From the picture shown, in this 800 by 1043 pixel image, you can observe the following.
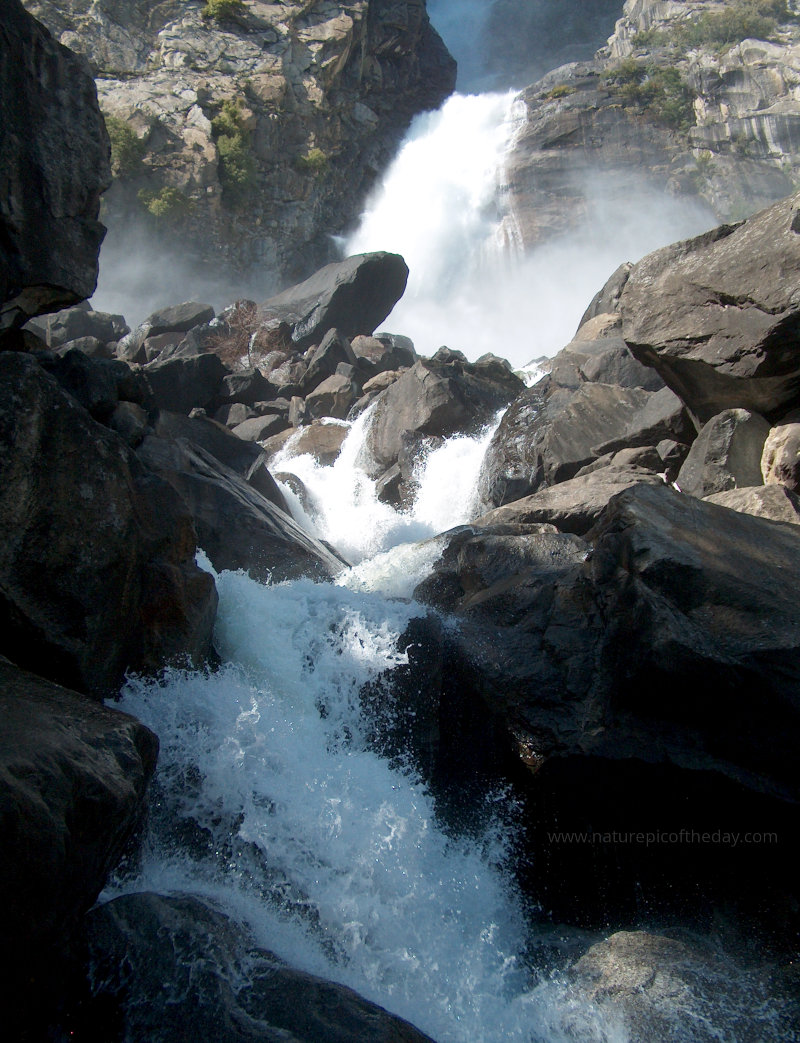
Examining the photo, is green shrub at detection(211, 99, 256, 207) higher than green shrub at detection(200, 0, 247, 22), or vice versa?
green shrub at detection(200, 0, 247, 22)

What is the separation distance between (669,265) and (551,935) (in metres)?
6.67

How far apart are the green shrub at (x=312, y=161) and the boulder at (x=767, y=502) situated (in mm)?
29724

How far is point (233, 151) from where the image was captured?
93.6ft

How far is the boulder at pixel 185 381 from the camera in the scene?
14031 millimetres

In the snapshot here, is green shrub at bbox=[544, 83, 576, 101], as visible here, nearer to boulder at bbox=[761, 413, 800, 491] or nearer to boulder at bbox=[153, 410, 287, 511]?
boulder at bbox=[153, 410, 287, 511]

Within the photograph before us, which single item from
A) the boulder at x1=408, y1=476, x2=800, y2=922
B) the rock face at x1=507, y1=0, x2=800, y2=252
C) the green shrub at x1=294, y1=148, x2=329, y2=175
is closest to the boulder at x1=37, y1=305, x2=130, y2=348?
the green shrub at x1=294, y1=148, x2=329, y2=175

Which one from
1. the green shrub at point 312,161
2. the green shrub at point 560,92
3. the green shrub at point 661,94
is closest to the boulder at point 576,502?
the green shrub at point 312,161

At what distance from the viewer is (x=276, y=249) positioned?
101ft

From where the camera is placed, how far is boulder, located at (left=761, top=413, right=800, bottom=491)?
257 inches

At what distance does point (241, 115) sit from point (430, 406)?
22.3 meters

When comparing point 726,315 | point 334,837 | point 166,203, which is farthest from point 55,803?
point 166,203

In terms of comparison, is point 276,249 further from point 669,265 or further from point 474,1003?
point 474,1003

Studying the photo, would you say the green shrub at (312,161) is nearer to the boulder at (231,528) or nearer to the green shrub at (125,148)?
the green shrub at (125,148)

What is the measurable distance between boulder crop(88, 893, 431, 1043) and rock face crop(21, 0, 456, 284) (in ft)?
94.4
